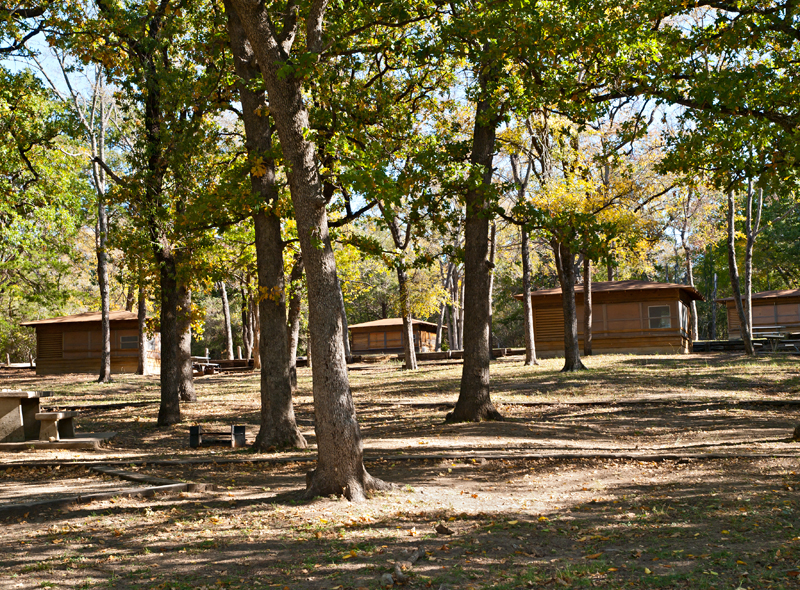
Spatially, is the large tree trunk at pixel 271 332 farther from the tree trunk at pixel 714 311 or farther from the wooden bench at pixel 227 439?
the tree trunk at pixel 714 311

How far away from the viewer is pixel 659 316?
111 feet

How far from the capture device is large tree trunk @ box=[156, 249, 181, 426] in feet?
46.3

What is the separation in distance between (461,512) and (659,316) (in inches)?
1172

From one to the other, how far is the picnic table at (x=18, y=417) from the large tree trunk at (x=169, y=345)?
8.88ft

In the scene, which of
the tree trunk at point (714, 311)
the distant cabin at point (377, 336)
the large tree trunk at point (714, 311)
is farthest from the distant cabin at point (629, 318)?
the tree trunk at point (714, 311)

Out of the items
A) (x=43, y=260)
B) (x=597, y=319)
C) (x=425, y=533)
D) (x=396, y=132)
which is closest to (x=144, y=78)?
(x=396, y=132)

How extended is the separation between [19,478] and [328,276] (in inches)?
215

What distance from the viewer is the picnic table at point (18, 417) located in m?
11.5

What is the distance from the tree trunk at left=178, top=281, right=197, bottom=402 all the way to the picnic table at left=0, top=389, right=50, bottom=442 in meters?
3.77

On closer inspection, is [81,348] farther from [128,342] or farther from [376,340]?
[376,340]

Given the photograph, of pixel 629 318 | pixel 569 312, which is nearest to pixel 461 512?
pixel 569 312

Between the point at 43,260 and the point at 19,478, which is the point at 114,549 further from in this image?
the point at 43,260

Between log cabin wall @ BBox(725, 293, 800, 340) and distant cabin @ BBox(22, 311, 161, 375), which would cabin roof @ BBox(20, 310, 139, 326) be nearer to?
distant cabin @ BBox(22, 311, 161, 375)

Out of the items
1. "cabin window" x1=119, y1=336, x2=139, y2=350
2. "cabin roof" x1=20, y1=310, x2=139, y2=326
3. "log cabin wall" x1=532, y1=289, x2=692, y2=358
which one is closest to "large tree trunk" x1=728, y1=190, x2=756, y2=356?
"log cabin wall" x1=532, y1=289, x2=692, y2=358
